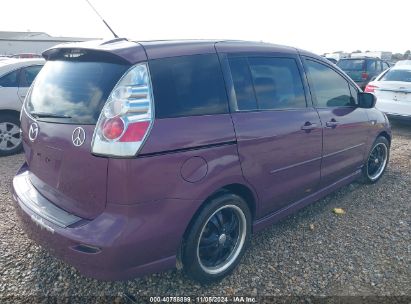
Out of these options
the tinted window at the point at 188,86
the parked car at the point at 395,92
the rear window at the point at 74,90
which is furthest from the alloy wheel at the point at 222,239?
the parked car at the point at 395,92

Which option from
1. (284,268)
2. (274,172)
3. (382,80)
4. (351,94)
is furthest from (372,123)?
(382,80)

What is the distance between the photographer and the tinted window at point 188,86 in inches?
82.8

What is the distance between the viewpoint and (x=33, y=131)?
7.99ft

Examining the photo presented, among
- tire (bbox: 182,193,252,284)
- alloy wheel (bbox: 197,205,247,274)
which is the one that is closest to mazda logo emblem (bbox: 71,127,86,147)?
tire (bbox: 182,193,252,284)

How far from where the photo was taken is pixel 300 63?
129 inches

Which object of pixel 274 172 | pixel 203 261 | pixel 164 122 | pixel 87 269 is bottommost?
pixel 203 261

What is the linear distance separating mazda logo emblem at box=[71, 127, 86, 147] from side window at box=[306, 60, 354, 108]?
2305 millimetres

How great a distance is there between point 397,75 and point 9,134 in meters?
8.72

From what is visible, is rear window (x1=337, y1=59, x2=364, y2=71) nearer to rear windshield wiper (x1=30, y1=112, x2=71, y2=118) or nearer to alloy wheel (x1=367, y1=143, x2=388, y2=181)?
alloy wheel (x1=367, y1=143, x2=388, y2=181)

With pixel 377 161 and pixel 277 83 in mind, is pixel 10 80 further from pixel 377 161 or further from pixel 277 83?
pixel 377 161

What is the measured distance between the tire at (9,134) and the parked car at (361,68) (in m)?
11.2

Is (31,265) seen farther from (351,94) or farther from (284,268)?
(351,94)

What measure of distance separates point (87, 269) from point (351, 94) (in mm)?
3435

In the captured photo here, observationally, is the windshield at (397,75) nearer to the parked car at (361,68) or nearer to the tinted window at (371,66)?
the parked car at (361,68)
